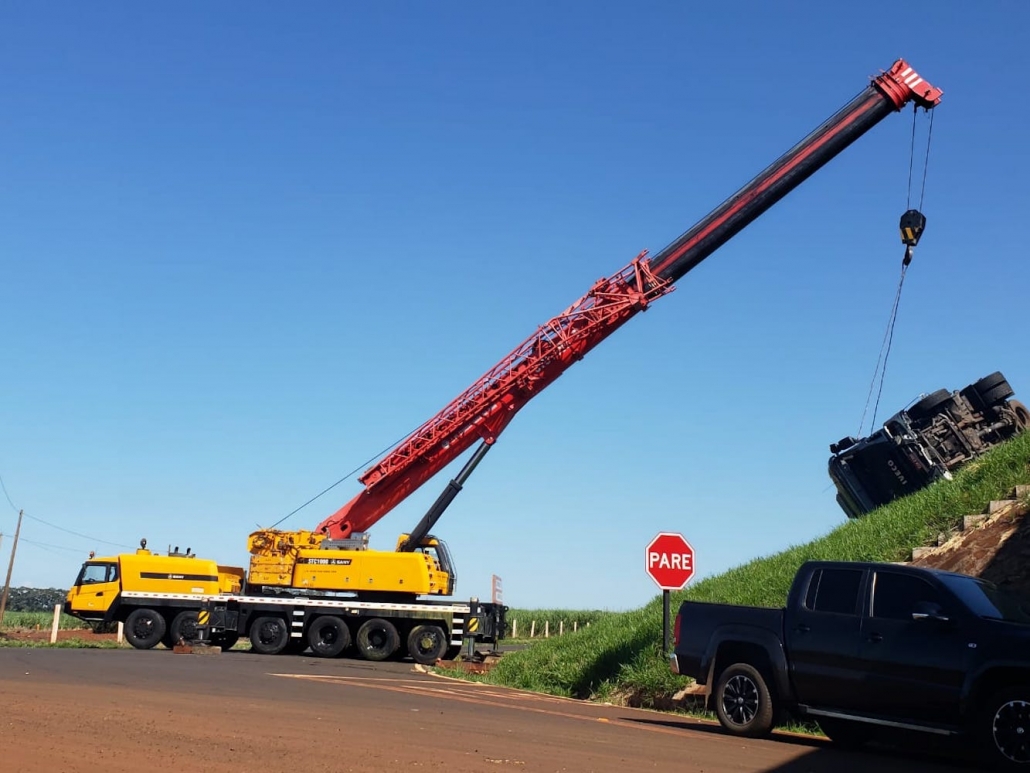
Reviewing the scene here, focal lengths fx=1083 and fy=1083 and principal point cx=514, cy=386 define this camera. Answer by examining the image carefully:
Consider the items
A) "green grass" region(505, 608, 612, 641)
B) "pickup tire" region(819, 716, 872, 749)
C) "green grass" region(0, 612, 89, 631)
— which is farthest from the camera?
"green grass" region(505, 608, 612, 641)

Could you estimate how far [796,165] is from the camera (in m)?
21.8

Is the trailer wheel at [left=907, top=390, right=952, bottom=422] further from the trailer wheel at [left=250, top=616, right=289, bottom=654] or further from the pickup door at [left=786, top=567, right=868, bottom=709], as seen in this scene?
the trailer wheel at [left=250, top=616, right=289, bottom=654]

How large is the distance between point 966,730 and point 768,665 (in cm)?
218

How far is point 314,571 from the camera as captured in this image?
86.3 feet

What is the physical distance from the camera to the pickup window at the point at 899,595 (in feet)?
33.3

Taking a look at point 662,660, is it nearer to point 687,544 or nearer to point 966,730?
point 687,544

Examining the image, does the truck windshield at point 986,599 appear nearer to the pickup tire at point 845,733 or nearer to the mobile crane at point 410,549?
the pickup tire at point 845,733

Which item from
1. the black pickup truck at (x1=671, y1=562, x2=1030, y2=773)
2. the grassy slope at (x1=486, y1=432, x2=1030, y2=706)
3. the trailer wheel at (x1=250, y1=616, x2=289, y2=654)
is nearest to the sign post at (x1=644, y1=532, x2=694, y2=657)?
the grassy slope at (x1=486, y1=432, x2=1030, y2=706)

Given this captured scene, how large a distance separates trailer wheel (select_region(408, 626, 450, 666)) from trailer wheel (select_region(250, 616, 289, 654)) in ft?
10.4

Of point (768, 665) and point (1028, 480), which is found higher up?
point (1028, 480)

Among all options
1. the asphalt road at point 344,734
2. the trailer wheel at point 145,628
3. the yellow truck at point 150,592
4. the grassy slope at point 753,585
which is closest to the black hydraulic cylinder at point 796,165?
the grassy slope at point 753,585

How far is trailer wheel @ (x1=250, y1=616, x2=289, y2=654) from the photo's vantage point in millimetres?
26516

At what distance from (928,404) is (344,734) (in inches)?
648

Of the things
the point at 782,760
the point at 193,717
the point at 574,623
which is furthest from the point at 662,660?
the point at 574,623
